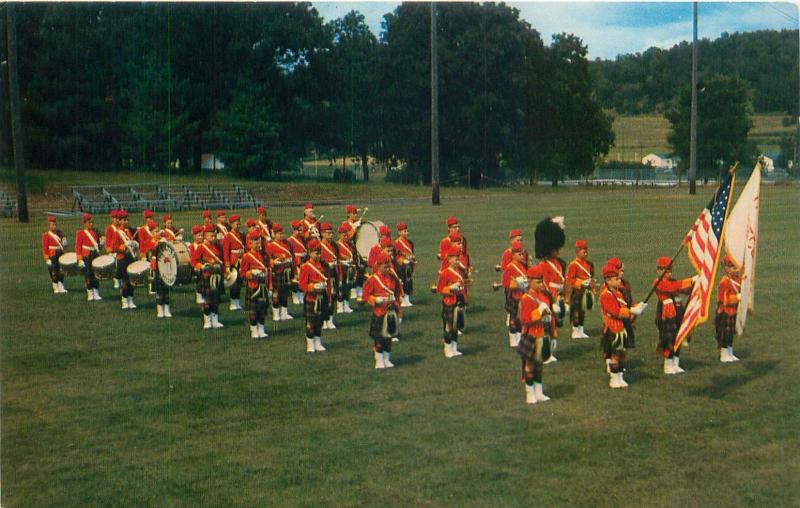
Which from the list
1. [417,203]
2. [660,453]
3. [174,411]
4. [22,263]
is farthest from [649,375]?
[417,203]

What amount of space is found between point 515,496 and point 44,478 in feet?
16.5

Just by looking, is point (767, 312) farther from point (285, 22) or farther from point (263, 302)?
point (285, 22)

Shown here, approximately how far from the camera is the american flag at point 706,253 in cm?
1072

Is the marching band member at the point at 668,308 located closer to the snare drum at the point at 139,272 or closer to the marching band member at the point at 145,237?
the snare drum at the point at 139,272

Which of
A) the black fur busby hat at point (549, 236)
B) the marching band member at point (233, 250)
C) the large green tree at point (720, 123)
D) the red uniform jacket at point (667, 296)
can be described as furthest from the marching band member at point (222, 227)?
the large green tree at point (720, 123)

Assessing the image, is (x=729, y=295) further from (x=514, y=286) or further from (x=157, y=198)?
(x=157, y=198)

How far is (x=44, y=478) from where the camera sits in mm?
9023

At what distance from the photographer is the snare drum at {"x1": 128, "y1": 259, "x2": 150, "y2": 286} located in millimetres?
18453

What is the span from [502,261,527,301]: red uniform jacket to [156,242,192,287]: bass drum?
6.61 m

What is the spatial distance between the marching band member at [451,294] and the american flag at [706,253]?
392 cm

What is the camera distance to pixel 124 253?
1986cm

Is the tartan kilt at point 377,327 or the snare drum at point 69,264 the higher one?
the snare drum at point 69,264

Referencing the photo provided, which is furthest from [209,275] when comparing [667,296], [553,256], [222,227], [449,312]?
[667,296]

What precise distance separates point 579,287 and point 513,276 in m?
1.44
